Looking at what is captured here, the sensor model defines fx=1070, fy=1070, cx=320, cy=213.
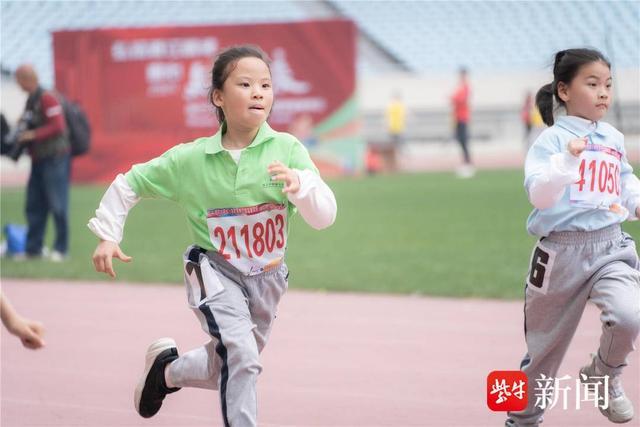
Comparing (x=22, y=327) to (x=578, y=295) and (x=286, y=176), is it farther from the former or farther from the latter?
(x=578, y=295)

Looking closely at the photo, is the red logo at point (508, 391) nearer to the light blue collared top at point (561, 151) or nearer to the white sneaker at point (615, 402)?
the white sneaker at point (615, 402)

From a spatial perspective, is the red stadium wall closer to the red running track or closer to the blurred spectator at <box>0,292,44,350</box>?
the red running track

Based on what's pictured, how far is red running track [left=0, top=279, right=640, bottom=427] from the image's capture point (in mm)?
5117

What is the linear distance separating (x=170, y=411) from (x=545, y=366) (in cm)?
188

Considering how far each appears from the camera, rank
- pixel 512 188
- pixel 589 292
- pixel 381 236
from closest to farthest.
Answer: pixel 589 292 < pixel 381 236 < pixel 512 188

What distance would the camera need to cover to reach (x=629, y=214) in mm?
4543

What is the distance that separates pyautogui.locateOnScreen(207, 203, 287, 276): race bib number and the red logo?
3.86 ft

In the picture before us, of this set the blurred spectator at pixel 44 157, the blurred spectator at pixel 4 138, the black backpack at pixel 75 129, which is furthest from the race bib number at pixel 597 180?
the blurred spectator at pixel 4 138

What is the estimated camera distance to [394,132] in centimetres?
2995

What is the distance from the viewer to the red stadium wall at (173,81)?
24125mm

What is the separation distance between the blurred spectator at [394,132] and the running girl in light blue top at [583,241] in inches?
924

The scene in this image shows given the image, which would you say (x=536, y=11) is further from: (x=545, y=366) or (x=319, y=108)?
(x=545, y=366)

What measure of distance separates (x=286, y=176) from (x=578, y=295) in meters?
1.38

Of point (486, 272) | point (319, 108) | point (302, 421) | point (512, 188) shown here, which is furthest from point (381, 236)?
point (319, 108)
